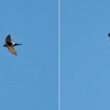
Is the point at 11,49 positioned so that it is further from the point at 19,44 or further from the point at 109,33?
the point at 109,33

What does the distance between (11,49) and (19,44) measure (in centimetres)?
27

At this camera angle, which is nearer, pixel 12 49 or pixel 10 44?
pixel 10 44

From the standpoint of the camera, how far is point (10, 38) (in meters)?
19.5

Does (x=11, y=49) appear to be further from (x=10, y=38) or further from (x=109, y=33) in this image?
(x=109, y=33)

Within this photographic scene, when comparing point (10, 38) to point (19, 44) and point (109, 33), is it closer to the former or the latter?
point (19, 44)

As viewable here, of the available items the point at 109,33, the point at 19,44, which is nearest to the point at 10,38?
the point at 19,44

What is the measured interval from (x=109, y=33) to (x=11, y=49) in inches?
58.1

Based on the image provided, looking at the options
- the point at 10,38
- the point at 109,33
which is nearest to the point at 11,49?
the point at 10,38

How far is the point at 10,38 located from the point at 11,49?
0.24 metres

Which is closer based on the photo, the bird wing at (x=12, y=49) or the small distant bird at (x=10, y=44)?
the small distant bird at (x=10, y=44)

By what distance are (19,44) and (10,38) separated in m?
0.16

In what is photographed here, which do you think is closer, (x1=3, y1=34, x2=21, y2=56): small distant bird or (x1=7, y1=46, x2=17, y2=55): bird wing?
(x1=3, y1=34, x2=21, y2=56): small distant bird

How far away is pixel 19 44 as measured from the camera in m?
19.4
